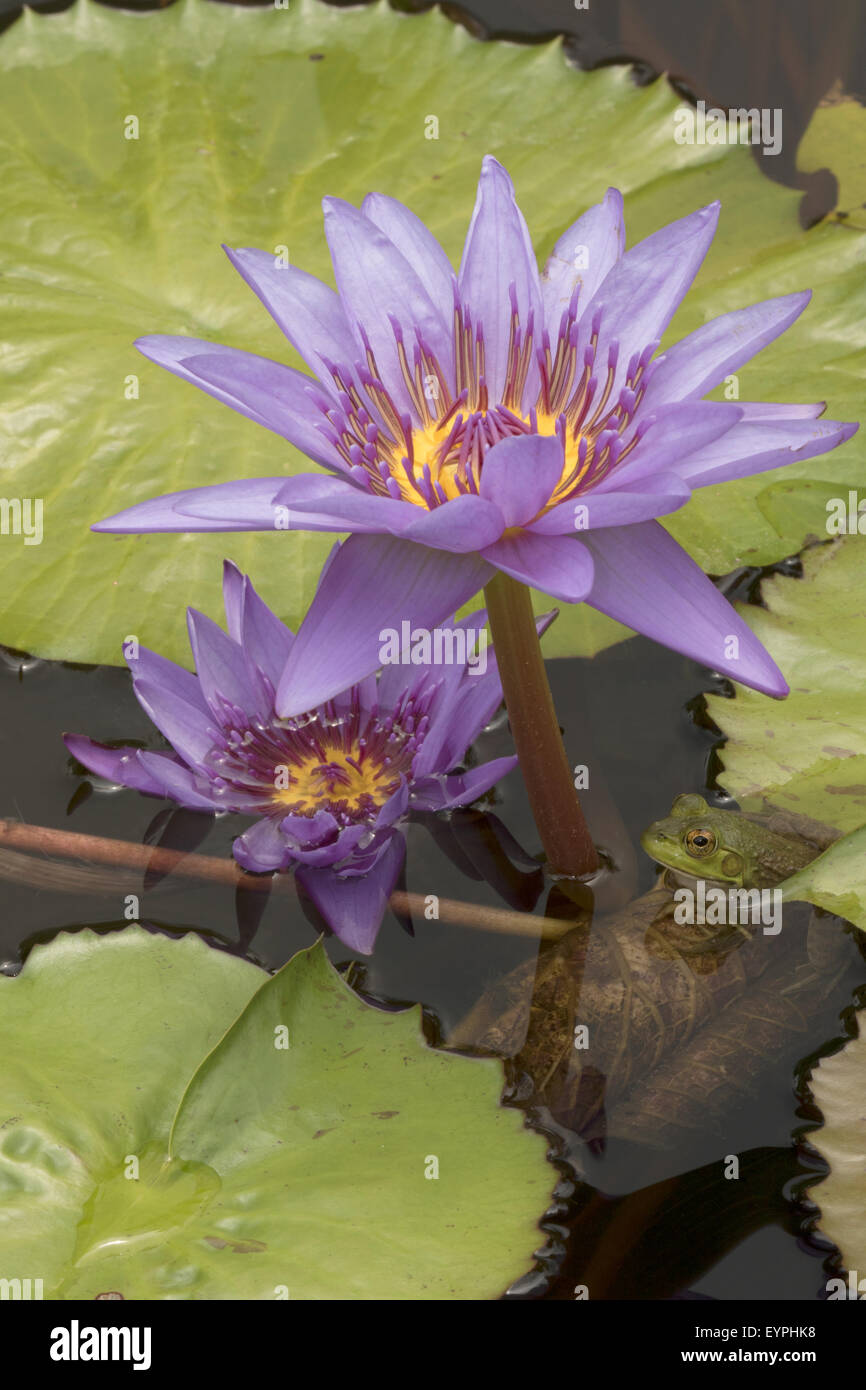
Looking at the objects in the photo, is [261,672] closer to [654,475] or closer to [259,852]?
[259,852]

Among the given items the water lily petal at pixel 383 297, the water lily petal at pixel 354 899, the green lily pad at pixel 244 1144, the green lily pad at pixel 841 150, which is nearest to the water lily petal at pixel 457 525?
the water lily petal at pixel 383 297

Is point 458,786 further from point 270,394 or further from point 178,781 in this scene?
point 270,394

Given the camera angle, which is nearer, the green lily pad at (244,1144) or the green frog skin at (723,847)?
the green lily pad at (244,1144)

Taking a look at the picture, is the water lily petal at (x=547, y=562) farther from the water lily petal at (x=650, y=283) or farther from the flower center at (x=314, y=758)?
the flower center at (x=314, y=758)

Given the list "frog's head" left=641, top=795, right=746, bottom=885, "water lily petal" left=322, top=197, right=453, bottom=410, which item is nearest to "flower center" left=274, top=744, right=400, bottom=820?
"frog's head" left=641, top=795, right=746, bottom=885
